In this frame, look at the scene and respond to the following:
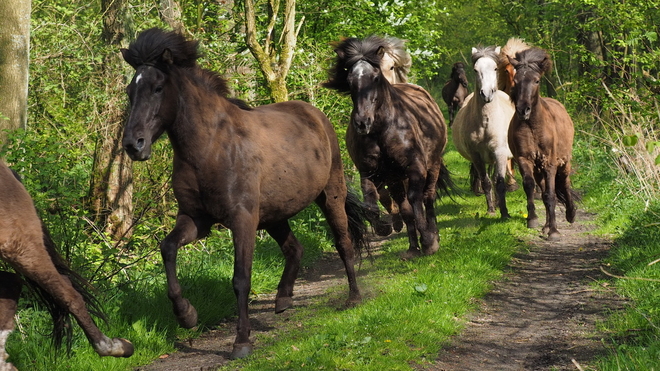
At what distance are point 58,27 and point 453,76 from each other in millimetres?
17622

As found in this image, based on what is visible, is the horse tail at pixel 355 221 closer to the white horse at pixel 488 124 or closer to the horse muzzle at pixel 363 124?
the horse muzzle at pixel 363 124

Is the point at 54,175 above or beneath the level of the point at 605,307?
above

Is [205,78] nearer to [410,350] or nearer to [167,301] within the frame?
[167,301]

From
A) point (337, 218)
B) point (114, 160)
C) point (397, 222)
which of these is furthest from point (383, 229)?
point (114, 160)

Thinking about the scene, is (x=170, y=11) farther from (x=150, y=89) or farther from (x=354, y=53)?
(x=150, y=89)

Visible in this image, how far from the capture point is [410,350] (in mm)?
5660

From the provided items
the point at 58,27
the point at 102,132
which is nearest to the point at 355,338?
the point at 102,132

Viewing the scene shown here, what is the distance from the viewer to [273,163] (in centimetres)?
673

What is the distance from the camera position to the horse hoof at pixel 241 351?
584 cm

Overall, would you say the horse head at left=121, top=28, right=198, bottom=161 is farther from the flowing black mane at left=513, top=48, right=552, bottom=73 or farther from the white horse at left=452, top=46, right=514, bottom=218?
the white horse at left=452, top=46, right=514, bottom=218

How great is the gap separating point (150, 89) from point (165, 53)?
1.05 ft

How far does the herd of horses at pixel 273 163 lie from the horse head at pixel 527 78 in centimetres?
2

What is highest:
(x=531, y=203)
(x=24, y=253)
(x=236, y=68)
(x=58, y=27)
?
(x=58, y=27)

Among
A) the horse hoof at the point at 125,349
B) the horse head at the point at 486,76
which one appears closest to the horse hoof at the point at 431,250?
the horse head at the point at 486,76
